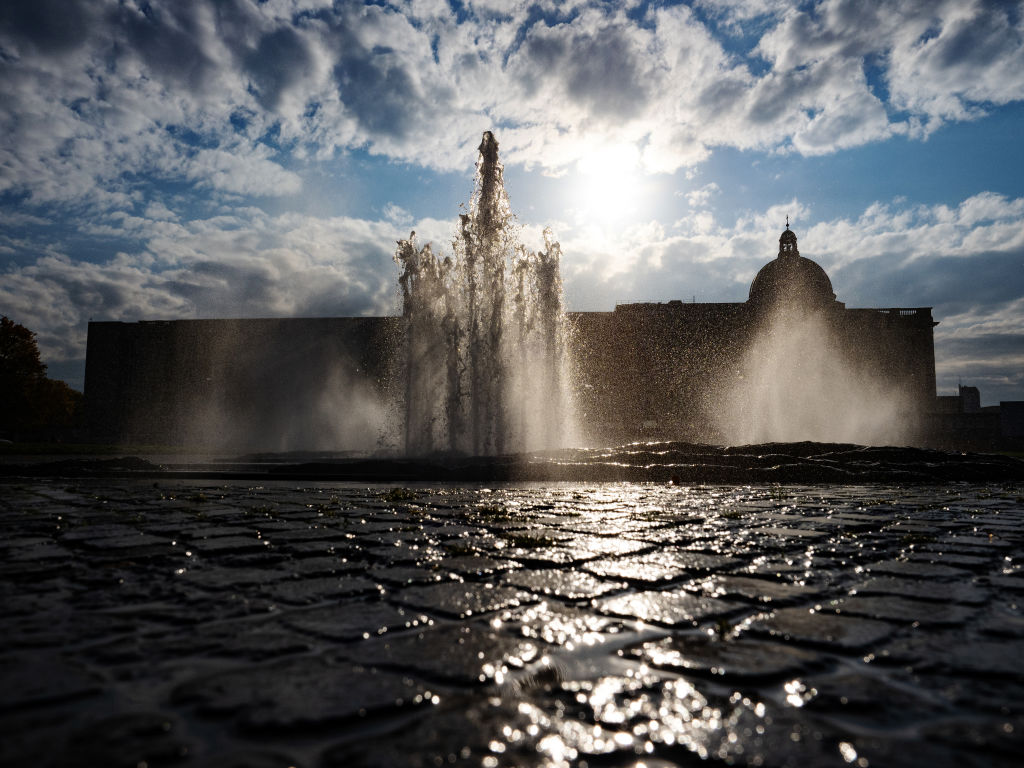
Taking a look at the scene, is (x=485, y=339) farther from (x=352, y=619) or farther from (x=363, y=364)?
(x=363, y=364)

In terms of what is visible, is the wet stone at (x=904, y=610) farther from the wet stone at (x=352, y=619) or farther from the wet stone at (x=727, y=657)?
the wet stone at (x=352, y=619)

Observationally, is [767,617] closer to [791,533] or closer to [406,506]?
[791,533]

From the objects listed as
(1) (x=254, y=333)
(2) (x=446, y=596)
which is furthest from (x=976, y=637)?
(1) (x=254, y=333)

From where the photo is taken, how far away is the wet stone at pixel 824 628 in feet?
5.60

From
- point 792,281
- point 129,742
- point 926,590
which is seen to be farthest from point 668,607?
point 792,281

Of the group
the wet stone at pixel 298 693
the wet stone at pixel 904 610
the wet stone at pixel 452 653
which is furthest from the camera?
the wet stone at pixel 904 610

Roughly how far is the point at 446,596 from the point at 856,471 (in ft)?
28.3

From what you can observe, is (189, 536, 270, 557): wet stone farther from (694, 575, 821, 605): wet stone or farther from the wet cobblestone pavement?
(694, 575, 821, 605): wet stone

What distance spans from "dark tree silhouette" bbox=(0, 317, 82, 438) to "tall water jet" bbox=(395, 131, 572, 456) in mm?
19439

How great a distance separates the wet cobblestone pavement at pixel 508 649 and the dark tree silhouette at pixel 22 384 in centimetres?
2704

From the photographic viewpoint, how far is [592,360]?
40.7 metres

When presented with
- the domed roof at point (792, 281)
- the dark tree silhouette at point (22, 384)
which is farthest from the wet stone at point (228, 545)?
the domed roof at point (792, 281)

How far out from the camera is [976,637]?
171 cm

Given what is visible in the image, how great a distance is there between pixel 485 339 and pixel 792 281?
1265 inches
